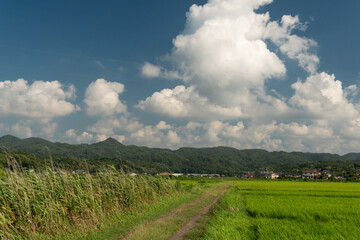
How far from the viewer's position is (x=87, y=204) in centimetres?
1154

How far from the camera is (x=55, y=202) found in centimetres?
1041

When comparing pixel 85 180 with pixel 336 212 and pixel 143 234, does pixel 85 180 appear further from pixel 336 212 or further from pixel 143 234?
pixel 336 212

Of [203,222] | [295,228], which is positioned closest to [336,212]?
[295,228]

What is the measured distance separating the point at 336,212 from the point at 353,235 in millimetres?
6347

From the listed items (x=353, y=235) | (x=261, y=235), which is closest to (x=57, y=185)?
(x=261, y=235)

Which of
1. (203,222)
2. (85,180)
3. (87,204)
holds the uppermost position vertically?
(85,180)

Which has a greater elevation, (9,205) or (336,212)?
(9,205)

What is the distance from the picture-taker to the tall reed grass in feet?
29.5

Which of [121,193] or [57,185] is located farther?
[121,193]

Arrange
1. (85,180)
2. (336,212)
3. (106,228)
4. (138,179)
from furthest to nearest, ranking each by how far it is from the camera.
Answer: (138,179) → (336,212) → (85,180) → (106,228)

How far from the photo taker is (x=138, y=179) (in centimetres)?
1739

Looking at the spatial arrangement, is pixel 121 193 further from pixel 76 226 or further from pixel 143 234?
pixel 143 234

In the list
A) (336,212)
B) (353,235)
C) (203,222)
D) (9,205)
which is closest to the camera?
(353,235)

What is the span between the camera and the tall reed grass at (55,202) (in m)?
9.00
